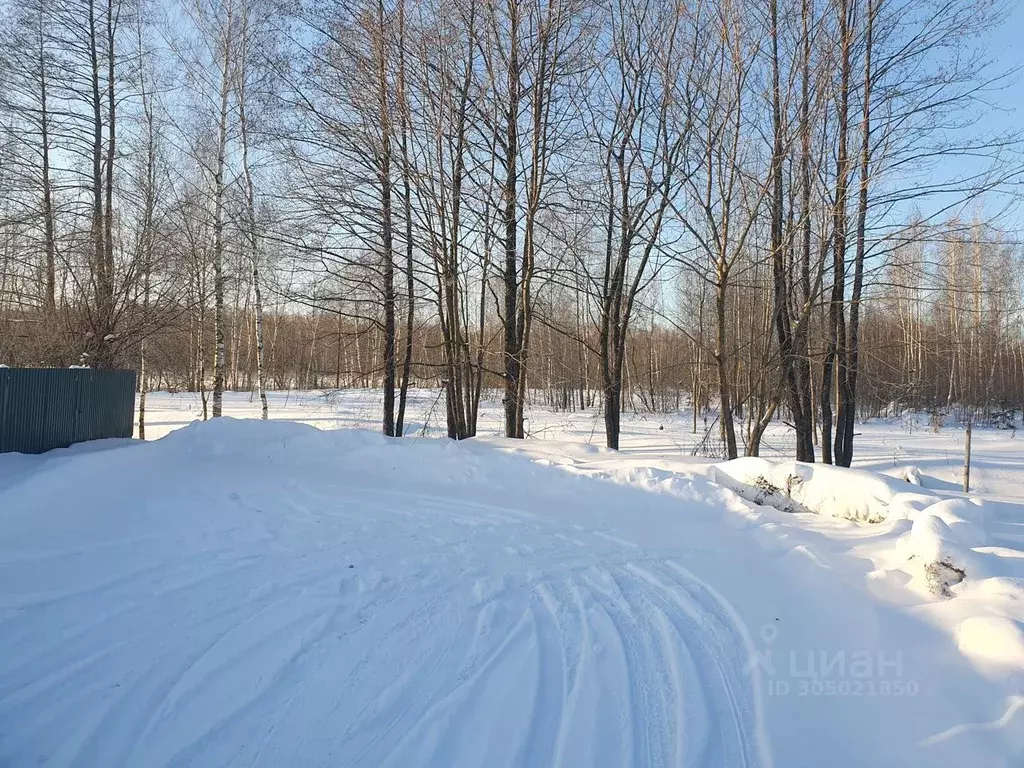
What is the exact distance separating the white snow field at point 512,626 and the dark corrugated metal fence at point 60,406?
4.35 ft

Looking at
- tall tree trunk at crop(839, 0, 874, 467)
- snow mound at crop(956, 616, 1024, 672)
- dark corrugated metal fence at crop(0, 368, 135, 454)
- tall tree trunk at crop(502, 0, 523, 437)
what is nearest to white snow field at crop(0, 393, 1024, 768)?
snow mound at crop(956, 616, 1024, 672)

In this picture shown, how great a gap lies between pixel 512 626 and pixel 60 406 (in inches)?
324

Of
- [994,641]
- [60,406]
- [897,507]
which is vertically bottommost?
[994,641]

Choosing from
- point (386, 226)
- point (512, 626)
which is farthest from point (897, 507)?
point (386, 226)

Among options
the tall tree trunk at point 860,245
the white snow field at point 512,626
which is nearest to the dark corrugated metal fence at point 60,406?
the white snow field at point 512,626

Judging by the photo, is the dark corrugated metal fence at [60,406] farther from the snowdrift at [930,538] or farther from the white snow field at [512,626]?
the snowdrift at [930,538]

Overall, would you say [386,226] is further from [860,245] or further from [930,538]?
[930,538]

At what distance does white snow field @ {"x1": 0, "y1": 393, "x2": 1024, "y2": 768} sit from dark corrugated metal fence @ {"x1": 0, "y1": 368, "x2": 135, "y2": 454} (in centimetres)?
133

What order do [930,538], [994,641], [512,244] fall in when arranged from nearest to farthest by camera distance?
[994,641] → [930,538] → [512,244]

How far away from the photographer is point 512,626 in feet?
11.3

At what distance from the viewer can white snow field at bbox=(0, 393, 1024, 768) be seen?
2348mm

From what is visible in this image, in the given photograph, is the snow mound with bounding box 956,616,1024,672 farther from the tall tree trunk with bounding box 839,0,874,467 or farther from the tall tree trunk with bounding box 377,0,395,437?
the tall tree trunk with bounding box 377,0,395,437

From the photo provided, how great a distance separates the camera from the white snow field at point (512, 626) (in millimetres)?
2348

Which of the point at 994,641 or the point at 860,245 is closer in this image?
the point at 994,641
